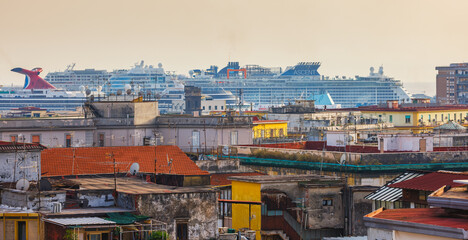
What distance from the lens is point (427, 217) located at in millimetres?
13125

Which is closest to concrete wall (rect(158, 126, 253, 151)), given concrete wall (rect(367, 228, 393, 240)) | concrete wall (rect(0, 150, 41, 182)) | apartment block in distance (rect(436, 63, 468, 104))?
concrete wall (rect(0, 150, 41, 182))

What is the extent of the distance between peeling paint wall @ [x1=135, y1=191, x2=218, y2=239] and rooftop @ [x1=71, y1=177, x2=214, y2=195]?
0.20m

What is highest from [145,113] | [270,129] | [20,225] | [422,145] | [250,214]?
[145,113]

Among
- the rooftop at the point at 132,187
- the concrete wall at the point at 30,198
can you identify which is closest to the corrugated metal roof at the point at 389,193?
the rooftop at the point at 132,187

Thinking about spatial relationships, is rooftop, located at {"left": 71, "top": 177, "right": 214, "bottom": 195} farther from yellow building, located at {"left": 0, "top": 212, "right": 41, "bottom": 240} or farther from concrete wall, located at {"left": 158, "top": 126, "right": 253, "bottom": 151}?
concrete wall, located at {"left": 158, "top": 126, "right": 253, "bottom": 151}

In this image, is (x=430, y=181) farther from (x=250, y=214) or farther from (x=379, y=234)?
(x=379, y=234)

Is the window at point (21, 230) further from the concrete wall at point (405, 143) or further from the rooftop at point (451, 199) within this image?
the concrete wall at point (405, 143)

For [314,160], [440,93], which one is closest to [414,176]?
[314,160]

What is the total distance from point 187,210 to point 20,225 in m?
3.43

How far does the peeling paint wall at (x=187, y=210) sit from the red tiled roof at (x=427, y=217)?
707 centimetres

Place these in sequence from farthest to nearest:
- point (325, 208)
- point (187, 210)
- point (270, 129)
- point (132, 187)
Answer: point (270, 129), point (325, 208), point (132, 187), point (187, 210)

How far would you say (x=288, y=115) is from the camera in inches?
3125

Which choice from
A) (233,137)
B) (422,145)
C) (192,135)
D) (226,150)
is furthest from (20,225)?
(233,137)

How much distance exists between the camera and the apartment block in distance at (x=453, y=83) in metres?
180
